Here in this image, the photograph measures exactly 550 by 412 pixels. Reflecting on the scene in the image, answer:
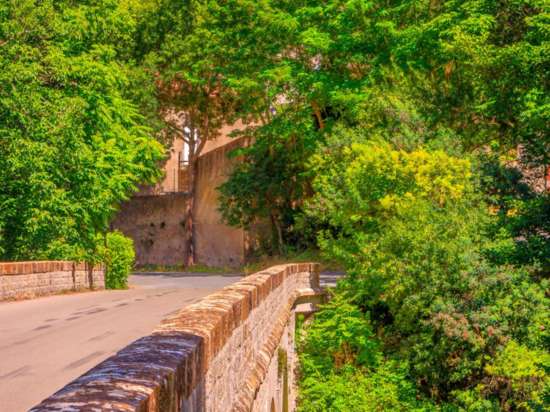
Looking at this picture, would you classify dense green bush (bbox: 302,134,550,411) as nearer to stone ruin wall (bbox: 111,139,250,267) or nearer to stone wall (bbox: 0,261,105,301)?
stone wall (bbox: 0,261,105,301)

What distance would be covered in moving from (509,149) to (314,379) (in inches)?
358

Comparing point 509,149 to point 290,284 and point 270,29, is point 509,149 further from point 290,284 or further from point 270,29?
point 270,29

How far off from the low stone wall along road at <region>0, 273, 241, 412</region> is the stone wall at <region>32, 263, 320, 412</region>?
2.34 m

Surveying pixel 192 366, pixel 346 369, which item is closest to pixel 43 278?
pixel 346 369

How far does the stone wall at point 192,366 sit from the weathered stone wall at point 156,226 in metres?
33.0

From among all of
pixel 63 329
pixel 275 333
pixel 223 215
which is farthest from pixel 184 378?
pixel 223 215

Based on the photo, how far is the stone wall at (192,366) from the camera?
319 centimetres

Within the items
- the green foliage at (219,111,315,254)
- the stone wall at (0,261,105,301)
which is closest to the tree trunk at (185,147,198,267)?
the green foliage at (219,111,315,254)

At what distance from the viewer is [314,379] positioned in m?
20.7

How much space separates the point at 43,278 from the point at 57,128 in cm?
455

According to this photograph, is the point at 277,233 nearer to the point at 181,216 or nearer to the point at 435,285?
the point at 181,216

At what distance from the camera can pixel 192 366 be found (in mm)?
4387

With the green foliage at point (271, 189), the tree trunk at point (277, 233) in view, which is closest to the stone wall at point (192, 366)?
the green foliage at point (271, 189)

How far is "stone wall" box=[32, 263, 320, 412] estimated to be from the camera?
3.19m
